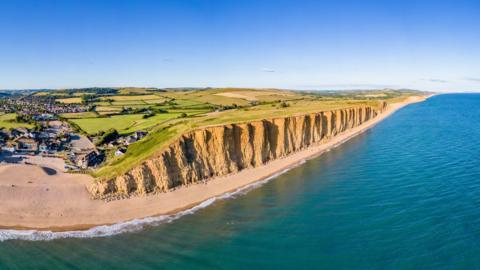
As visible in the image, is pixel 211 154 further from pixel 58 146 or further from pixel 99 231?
pixel 58 146

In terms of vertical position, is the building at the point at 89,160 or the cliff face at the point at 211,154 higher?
the cliff face at the point at 211,154

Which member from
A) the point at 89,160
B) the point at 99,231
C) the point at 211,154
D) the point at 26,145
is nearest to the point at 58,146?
the point at 26,145

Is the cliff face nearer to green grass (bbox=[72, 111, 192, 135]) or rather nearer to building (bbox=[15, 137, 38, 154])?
green grass (bbox=[72, 111, 192, 135])

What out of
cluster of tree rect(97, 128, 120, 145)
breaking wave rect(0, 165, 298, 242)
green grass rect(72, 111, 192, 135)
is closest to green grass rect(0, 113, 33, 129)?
green grass rect(72, 111, 192, 135)

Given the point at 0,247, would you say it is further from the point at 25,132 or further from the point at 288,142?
the point at 25,132

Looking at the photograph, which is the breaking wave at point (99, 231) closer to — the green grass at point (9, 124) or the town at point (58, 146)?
the town at point (58, 146)

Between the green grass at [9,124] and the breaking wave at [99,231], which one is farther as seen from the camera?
the green grass at [9,124]

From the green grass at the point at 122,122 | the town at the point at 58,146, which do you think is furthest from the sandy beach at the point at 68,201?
the green grass at the point at 122,122

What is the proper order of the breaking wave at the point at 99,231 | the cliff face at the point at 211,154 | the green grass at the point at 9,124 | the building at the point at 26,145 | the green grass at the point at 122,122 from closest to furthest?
the breaking wave at the point at 99,231 → the cliff face at the point at 211,154 → the building at the point at 26,145 → the green grass at the point at 122,122 → the green grass at the point at 9,124
